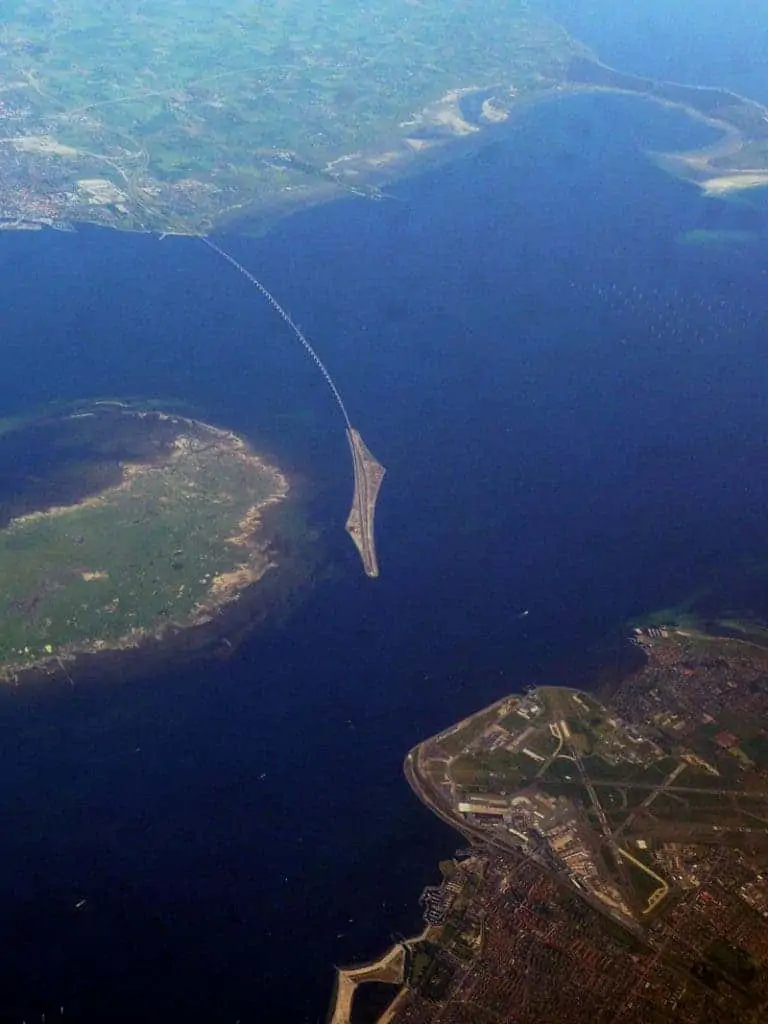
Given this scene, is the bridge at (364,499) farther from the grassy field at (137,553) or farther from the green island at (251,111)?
the green island at (251,111)

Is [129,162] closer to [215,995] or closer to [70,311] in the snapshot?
[70,311]

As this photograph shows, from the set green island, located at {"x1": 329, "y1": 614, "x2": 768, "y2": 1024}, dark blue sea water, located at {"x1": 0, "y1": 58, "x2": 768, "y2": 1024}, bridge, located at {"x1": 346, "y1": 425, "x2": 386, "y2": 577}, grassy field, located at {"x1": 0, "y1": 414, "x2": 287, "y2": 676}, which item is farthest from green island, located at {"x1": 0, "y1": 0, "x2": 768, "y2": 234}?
green island, located at {"x1": 329, "y1": 614, "x2": 768, "y2": 1024}

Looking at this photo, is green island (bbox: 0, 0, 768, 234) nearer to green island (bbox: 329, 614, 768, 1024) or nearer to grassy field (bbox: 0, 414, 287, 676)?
grassy field (bbox: 0, 414, 287, 676)

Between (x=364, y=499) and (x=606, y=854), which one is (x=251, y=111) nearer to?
(x=364, y=499)

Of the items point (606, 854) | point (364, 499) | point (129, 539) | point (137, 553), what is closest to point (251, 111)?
point (364, 499)

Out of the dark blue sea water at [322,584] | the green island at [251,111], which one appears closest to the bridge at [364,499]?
the dark blue sea water at [322,584]

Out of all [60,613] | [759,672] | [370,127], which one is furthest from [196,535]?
[370,127]
